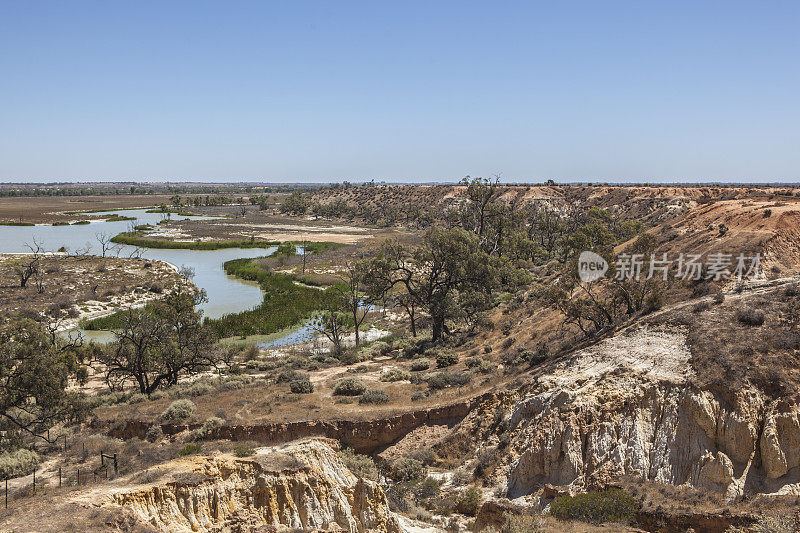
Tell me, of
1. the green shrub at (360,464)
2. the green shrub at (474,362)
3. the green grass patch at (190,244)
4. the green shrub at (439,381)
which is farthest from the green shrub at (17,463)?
the green grass patch at (190,244)

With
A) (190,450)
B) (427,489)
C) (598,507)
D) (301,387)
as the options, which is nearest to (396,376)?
(301,387)

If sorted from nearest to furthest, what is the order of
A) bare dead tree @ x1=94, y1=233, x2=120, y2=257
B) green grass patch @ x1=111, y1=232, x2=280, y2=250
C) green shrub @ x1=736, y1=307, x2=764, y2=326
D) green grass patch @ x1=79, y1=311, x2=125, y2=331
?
1. green shrub @ x1=736, y1=307, x2=764, y2=326
2. green grass patch @ x1=79, y1=311, x2=125, y2=331
3. bare dead tree @ x1=94, y1=233, x2=120, y2=257
4. green grass patch @ x1=111, y1=232, x2=280, y2=250

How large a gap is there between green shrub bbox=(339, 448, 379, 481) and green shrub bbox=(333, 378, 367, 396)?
416 cm

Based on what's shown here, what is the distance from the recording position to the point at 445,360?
26172mm

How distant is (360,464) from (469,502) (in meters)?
4.11

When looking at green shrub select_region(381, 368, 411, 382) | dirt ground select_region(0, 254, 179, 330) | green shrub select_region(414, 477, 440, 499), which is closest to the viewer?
green shrub select_region(414, 477, 440, 499)

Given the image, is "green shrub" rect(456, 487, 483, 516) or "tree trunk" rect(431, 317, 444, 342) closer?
"green shrub" rect(456, 487, 483, 516)

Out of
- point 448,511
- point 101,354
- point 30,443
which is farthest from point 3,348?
point 448,511

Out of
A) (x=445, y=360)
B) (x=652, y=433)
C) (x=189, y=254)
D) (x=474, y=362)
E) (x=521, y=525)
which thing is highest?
(x=189, y=254)

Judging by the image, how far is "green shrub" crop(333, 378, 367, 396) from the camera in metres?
22.6

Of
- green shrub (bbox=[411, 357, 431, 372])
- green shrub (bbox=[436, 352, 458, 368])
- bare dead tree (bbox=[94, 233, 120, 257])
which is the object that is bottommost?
green shrub (bbox=[411, 357, 431, 372])

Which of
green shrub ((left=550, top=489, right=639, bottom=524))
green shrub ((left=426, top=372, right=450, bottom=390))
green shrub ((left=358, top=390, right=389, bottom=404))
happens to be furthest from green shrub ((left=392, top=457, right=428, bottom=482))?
green shrub ((left=426, top=372, right=450, bottom=390))

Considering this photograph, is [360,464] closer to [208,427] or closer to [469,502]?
[469,502]

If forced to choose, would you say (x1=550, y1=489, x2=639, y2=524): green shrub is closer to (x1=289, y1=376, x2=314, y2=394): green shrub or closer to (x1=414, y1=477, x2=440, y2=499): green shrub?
(x1=414, y1=477, x2=440, y2=499): green shrub
